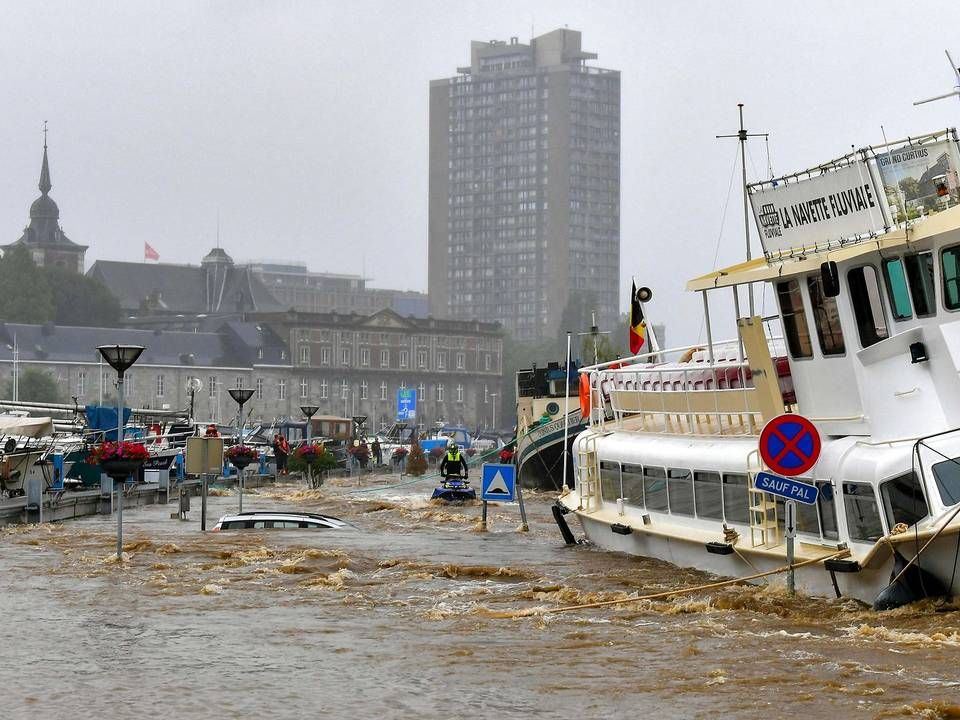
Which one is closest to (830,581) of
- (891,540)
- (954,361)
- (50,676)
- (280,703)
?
(891,540)

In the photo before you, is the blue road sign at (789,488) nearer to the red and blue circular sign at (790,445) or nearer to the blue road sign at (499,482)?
the red and blue circular sign at (790,445)

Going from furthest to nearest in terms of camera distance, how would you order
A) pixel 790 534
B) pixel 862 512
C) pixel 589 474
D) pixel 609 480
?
pixel 589 474 → pixel 609 480 → pixel 862 512 → pixel 790 534

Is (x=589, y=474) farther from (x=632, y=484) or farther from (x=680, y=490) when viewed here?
(x=680, y=490)

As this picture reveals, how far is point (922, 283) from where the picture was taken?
21859 millimetres

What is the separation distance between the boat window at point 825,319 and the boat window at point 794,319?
27 cm

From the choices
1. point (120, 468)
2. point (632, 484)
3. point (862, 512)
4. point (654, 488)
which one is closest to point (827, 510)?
point (862, 512)

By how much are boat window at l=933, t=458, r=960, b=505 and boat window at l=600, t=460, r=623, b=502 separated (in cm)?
1234

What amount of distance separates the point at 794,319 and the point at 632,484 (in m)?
8.18

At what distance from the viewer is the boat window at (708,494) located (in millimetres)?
26625

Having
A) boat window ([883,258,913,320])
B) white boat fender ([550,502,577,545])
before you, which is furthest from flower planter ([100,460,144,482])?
boat window ([883,258,913,320])

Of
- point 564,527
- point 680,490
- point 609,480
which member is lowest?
point 564,527

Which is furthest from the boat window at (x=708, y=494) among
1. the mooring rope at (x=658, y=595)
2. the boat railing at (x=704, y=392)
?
the mooring rope at (x=658, y=595)

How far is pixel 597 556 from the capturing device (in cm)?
3206

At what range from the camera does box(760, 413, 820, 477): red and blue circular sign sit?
65.4ft
